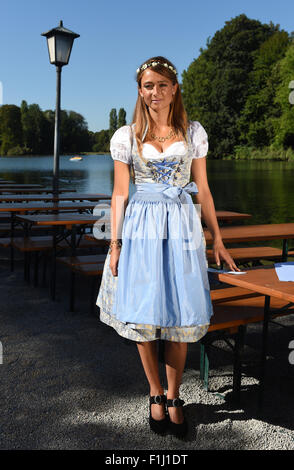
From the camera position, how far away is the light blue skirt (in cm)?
232

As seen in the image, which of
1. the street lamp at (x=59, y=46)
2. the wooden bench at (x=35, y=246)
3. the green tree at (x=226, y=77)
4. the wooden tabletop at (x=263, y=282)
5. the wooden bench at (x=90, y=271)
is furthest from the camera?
the green tree at (x=226, y=77)

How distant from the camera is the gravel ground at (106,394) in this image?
96.3 inches

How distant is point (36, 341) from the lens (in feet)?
12.3

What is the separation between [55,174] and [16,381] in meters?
5.89

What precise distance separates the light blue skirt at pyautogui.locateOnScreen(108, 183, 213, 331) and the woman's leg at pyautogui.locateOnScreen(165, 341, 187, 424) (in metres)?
0.17

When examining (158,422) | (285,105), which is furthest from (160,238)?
(285,105)

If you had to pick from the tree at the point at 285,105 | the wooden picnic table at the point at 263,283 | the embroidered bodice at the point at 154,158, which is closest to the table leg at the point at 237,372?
the wooden picnic table at the point at 263,283

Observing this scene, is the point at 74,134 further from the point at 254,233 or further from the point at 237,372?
the point at 237,372

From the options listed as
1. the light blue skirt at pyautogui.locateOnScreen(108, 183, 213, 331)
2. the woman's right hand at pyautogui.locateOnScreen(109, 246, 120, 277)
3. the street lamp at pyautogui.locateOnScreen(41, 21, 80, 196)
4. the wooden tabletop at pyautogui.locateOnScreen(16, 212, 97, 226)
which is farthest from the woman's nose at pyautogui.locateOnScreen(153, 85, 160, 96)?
the street lamp at pyautogui.locateOnScreen(41, 21, 80, 196)

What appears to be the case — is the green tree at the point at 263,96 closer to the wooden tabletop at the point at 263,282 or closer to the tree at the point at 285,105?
the tree at the point at 285,105

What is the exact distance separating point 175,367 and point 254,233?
2.05 metres

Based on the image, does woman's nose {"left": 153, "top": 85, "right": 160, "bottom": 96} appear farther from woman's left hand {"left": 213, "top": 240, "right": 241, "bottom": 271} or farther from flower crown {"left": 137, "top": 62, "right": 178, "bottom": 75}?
woman's left hand {"left": 213, "top": 240, "right": 241, "bottom": 271}

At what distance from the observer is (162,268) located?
2.33m
